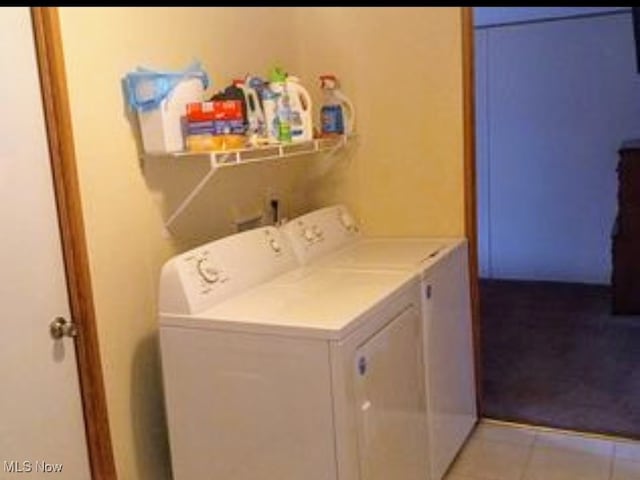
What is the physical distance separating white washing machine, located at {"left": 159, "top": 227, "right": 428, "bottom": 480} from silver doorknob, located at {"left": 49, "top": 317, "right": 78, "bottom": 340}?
0.81 feet

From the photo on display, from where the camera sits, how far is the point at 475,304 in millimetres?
2963

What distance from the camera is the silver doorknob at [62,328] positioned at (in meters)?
1.79

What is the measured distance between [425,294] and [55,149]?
1282 millimetres

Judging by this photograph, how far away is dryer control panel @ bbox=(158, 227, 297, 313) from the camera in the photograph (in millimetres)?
1889

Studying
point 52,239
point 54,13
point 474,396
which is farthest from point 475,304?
point 54,13

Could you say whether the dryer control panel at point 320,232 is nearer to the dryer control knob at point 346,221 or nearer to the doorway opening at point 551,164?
the dryer control knob at point 346,221

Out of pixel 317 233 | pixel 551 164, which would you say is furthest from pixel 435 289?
pixel 551 164

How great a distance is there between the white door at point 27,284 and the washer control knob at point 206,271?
387 millimetres

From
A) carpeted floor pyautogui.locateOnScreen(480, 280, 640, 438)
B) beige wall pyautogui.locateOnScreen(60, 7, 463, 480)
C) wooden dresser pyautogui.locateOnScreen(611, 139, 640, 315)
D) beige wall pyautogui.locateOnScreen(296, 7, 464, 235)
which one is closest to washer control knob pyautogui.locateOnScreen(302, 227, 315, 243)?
beige wall pyautogui.locateOnScreen(60, 7, 463, 480)

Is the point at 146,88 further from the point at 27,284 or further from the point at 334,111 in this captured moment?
the point at 334,111

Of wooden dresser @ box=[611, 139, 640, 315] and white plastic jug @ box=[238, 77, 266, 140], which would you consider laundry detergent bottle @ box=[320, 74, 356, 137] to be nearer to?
white plastic jug @ box=[238, 77, 266, 140]

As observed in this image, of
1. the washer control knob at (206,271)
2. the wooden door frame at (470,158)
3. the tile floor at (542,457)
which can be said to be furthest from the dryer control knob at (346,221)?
the tile floor at (542,457)

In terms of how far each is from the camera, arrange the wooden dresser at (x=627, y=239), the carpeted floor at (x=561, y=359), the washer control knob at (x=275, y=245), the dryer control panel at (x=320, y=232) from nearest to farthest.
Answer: the washer control knob at (x=275, y=245) < the dryer control panel at (x=320, y=232) < the carpeted floor at (x=561, y=359) < the wooden dresser at (x=627, y=239)

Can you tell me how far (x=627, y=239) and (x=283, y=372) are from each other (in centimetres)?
321
